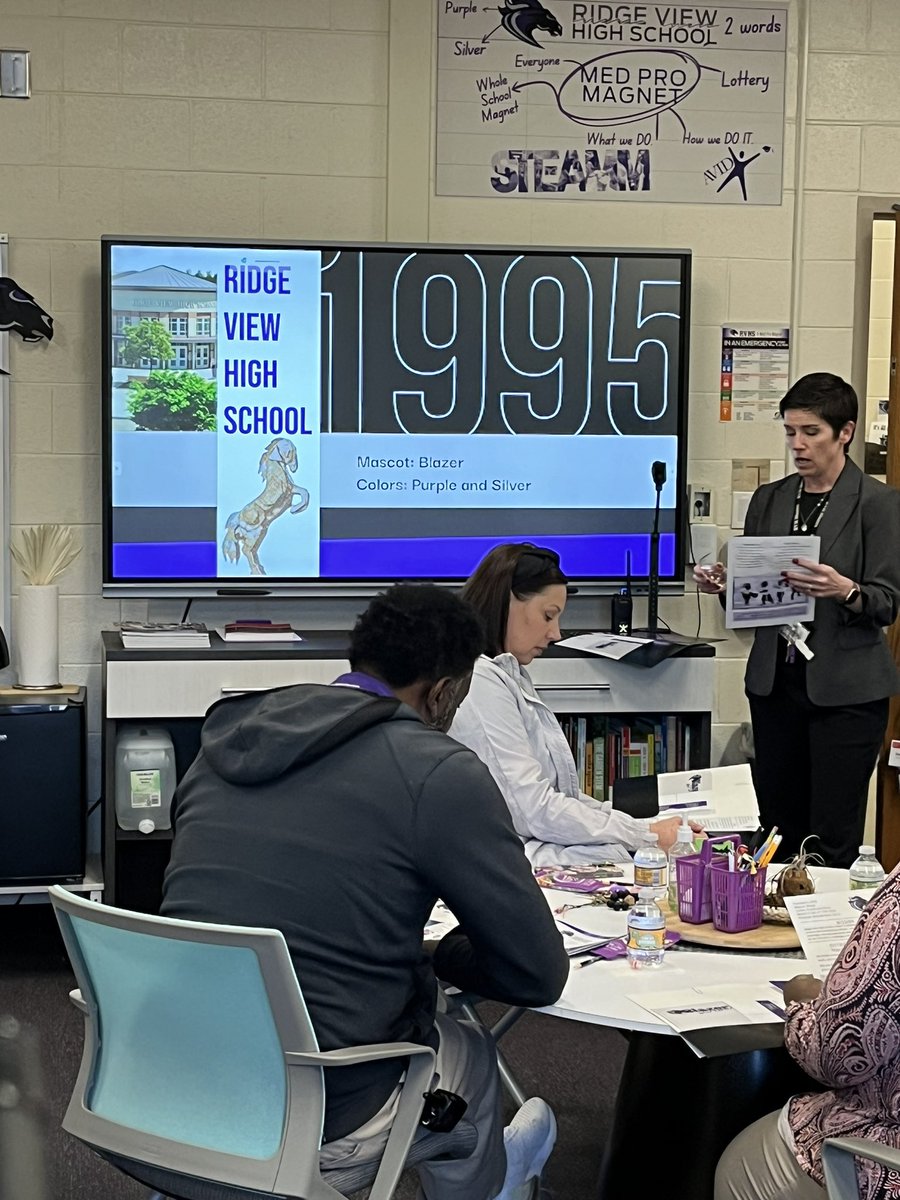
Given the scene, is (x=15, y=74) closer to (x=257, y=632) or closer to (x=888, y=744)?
(x=257, y=632)

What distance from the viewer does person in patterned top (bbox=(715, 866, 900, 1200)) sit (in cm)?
183

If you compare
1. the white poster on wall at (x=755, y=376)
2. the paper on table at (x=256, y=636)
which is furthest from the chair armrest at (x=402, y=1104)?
the white poster on wall at (x=755, y=376)

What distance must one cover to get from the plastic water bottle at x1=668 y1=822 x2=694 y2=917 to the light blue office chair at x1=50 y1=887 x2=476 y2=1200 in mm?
766

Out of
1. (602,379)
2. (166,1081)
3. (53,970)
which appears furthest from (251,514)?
(166,1081)

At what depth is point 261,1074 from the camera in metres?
1.93

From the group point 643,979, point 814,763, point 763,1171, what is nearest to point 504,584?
point 643,979

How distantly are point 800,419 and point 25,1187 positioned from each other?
2684 millimetres

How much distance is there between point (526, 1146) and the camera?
2385 millimetres

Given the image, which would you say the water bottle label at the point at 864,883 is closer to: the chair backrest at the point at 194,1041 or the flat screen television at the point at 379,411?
the chair backrest at the point at 194,1041

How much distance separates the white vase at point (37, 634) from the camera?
4.51 metres

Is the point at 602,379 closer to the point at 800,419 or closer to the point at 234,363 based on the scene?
the point at 800,419

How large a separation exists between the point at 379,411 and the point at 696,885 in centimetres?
246

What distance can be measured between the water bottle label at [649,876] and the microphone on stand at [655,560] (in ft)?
6.71

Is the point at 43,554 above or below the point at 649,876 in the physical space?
above
